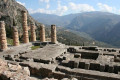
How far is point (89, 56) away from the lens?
20562 mm

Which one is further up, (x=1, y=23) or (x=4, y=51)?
(x=1, y=23)

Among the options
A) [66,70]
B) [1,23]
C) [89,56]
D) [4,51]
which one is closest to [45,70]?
[66,70]

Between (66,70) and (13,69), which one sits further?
(66,70)

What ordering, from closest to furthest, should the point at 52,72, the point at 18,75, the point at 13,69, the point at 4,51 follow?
1. the point at 18,75
2. the point at 13,69
3. the point at 52,72
4. the point at 4,51

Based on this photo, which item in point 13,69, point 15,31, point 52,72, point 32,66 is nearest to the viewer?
point 13,69

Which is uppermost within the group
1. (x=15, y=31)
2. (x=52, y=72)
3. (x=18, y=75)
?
(x=15, y=31)

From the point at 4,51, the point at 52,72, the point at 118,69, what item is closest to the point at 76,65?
the point at 52,72

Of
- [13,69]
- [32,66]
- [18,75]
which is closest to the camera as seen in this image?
[18,75]

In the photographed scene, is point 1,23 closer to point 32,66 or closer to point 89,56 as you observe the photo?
point 32,66

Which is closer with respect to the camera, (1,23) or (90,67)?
(90,67)

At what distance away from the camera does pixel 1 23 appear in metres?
24.6

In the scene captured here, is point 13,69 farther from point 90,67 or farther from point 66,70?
point 90,67

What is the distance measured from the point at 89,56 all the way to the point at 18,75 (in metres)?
13.0

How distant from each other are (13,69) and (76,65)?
6.76m
